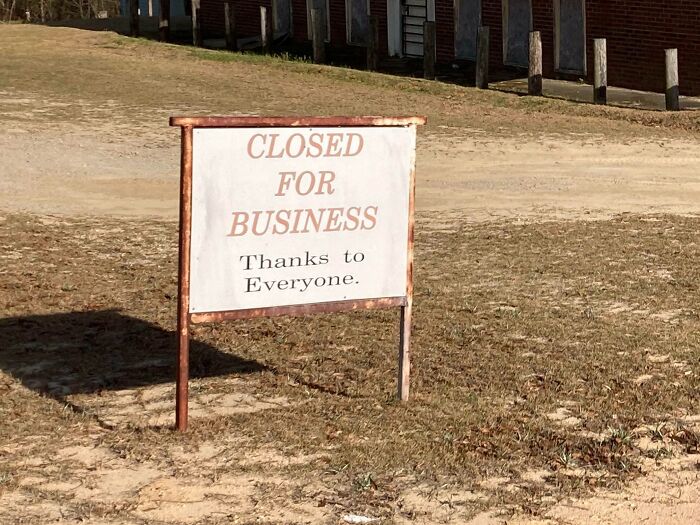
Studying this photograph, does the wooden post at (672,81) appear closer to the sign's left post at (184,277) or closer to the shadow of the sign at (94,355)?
the shadow of the sign at (94,355)

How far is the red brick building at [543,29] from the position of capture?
23594 mm

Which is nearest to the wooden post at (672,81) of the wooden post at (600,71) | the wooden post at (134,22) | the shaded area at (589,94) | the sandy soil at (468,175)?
the shaded area at (589,94)

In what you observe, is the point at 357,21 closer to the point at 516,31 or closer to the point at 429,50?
the point at 516,31

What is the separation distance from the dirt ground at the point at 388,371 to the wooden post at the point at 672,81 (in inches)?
229

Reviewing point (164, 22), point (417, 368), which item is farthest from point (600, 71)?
point (417, 368)

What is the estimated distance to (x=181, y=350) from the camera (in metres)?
6.58

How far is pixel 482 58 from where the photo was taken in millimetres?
24297

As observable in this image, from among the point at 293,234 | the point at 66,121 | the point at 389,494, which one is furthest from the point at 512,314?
the point at 66,121

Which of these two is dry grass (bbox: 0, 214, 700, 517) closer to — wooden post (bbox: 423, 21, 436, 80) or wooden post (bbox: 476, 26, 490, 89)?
wooden post (bbox: 476, 26, 490, 89)

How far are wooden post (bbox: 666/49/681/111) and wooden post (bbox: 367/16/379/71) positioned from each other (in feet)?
22.8

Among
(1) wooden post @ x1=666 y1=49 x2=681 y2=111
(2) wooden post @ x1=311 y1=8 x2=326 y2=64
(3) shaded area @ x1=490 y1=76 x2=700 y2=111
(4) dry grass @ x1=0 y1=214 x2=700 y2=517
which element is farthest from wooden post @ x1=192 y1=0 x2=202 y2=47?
(4) dry grass @ x1=0 y1=214 x2=700 y2=517

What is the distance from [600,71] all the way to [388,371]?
15.4 m

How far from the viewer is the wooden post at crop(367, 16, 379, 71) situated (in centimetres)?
2674

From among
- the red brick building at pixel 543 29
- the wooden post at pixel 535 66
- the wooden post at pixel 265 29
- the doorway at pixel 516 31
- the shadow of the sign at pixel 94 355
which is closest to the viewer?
the shadow of the sign at pixel 94 355
